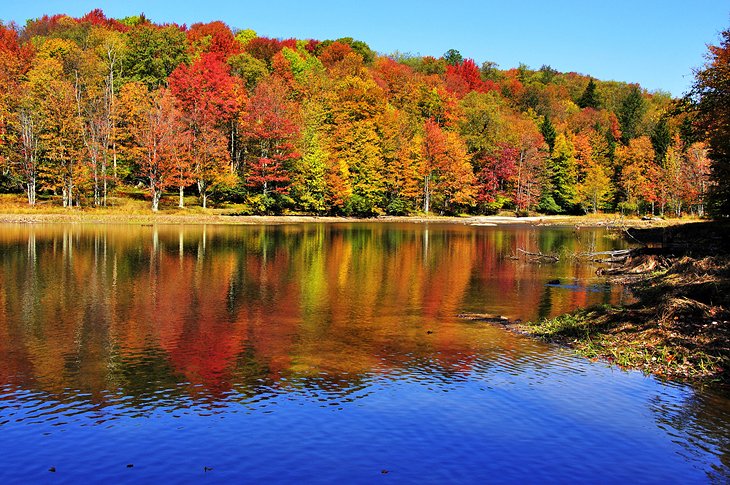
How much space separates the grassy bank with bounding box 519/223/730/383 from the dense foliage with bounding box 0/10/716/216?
3106 cm

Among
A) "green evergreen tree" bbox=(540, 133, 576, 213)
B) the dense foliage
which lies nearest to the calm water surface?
the dense foliage

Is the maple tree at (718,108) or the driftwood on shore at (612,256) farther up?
the maple tree at (718,108)

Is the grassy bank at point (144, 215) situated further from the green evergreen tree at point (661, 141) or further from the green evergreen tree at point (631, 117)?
the green evergreen tree at point (631, 117)

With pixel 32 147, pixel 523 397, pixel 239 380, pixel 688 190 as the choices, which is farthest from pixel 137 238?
pixel 688 190

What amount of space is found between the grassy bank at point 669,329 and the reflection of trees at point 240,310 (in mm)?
2322

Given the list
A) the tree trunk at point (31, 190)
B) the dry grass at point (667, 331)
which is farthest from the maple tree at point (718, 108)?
the tree trunk at point (31, 190)

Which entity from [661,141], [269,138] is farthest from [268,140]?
[661,141]

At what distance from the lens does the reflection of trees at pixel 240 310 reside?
54.0ft

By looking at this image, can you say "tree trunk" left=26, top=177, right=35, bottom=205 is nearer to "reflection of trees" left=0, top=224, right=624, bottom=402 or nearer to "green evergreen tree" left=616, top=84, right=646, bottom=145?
"reflection of trees" left=0, top=224, right=624, bottom=402

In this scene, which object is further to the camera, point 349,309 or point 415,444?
point 349,309

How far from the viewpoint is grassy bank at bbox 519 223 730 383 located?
55.2 feet

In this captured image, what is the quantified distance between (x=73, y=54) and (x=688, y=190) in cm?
9673

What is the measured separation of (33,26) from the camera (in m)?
134

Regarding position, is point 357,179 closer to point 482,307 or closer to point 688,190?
point 688,190
